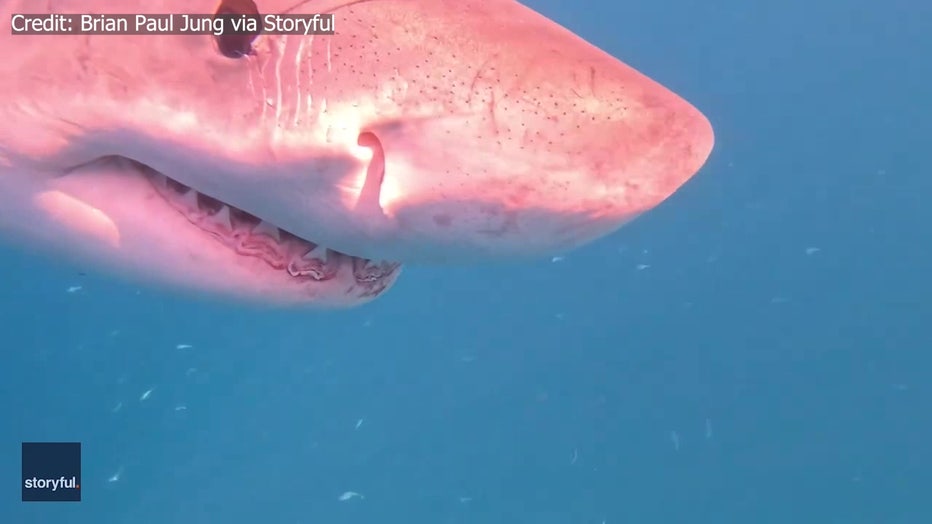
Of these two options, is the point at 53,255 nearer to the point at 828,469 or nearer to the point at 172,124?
the point at 172,124

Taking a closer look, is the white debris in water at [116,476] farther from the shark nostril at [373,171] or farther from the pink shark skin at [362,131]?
the shark nostril at [373,171]

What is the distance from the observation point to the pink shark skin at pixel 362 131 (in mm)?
1128

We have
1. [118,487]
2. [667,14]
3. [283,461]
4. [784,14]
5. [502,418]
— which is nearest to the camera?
[118,487]

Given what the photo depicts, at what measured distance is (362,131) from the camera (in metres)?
1.14

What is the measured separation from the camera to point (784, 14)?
2380 centimetres

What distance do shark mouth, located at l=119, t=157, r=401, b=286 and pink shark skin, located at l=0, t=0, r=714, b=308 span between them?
0.4 inches

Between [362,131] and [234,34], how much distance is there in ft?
0.91

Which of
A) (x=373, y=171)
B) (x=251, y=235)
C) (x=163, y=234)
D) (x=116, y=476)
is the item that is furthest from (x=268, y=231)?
(x=116, y=476)

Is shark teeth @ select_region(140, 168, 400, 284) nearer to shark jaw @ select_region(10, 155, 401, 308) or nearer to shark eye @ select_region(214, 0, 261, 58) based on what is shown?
shark jaw @ select_region(10, 155, 401, 308)

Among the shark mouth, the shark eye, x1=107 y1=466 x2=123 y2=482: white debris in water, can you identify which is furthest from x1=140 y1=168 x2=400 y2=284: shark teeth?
x1=107 y1=466 x2=123 y2=482: white debris in water

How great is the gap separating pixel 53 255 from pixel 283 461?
9061mm

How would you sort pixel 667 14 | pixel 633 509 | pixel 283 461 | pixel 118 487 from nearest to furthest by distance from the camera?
1. pixel 118 487
2. pixel 283 461
3. pixel 633 509
4. pixel 667 14

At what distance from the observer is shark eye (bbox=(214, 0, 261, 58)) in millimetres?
1212

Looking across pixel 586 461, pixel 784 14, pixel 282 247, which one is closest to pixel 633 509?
pixel 586 461
